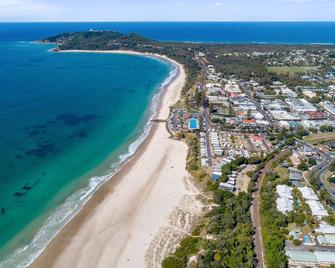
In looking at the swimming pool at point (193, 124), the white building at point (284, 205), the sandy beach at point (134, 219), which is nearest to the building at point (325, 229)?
the white building at point (284, 205)

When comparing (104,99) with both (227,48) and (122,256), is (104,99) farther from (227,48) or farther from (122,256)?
(227,48)

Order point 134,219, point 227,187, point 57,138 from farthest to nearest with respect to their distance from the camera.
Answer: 1. point 57,138
2. point 227,187
3. point 134,219

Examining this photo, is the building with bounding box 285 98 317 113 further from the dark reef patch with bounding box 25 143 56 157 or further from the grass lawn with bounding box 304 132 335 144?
the dark reef patch with bounding box 25 143 56 157

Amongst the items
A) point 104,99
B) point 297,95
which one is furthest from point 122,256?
point 297,95

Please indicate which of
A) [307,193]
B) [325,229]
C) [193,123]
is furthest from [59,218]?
[193,123]

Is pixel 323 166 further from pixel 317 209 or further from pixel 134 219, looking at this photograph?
pixel 134 219

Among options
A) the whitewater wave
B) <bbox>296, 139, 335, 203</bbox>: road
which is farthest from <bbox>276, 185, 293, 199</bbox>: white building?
the whitewater wave

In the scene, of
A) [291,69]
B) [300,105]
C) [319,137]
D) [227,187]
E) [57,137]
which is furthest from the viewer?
[291,69]

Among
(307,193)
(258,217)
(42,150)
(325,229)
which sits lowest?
(258,217)
